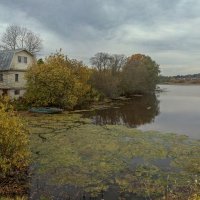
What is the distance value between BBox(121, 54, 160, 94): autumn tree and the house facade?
33.1 metres

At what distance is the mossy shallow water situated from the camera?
15219 millimetres

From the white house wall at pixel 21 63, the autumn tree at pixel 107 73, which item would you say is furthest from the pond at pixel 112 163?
the autumn tree at pixel 107 73

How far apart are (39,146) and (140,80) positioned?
2486 inches

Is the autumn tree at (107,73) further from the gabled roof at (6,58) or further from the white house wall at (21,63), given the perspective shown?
the gabled roof at (6,58)

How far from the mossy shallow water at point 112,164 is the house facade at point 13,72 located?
20.6 meters

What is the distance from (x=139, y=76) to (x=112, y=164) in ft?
215

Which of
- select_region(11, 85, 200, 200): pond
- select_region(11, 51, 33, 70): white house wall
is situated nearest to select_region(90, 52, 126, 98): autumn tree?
select_region(11, 51, 33, 70): white house wall

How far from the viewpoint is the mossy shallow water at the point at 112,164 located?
1522cm

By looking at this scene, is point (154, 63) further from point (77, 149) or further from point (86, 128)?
point (77, 149)

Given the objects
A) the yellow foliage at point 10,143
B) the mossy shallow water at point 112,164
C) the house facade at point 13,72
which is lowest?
the mossy shallow water at point 112,164

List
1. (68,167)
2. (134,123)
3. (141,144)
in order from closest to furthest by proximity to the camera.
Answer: (68,167)
(141,144)
(134,123)

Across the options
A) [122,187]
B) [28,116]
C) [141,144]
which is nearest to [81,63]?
[28,116]

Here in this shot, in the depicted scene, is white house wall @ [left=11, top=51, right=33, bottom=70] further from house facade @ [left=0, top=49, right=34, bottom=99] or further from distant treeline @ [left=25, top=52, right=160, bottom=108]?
distant treeline @ [left=25, top=52, right=160, bottom=108]

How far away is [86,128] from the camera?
1233 inches
